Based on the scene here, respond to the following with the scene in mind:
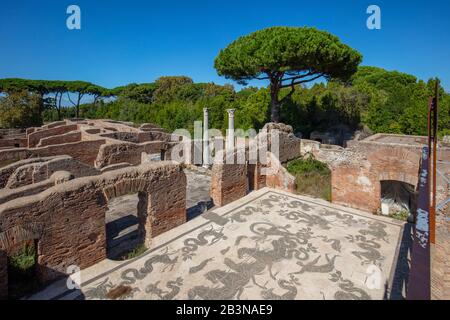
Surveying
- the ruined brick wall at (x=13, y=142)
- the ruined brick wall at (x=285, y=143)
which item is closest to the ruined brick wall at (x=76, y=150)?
the ruined brick wall at (x=13, y=142)

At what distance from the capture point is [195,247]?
7230 mm

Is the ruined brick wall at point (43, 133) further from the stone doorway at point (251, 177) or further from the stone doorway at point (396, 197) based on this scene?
the stone doorway at point (396, 197)

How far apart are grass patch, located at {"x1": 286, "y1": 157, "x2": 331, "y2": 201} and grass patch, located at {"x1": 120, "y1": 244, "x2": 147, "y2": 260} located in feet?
23.3

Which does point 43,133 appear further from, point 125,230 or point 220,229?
point 220,229

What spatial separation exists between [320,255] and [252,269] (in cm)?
186

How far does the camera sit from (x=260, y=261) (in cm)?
666

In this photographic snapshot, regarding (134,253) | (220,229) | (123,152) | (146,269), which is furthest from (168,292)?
(123,152)

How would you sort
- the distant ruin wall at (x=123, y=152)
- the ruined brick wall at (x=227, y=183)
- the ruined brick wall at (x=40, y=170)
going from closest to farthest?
the ruined brick wall at (x=40, y=170)
the ruined brick wall at (x=227, y=183)
the distant ruin wall at (x=123, y=152)

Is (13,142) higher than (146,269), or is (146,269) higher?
(13,142)

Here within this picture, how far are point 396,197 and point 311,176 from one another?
16.1 ft

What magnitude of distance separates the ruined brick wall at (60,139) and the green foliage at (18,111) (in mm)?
13463

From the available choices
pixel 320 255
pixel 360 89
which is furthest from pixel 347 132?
pixel 320 255

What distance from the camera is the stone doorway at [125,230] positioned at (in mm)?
7305

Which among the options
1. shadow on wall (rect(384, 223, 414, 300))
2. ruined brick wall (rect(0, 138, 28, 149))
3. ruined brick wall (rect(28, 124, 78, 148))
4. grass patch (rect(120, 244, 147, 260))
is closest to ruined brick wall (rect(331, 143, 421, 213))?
shadow on wall (rect(384, 223, 414, 300))
